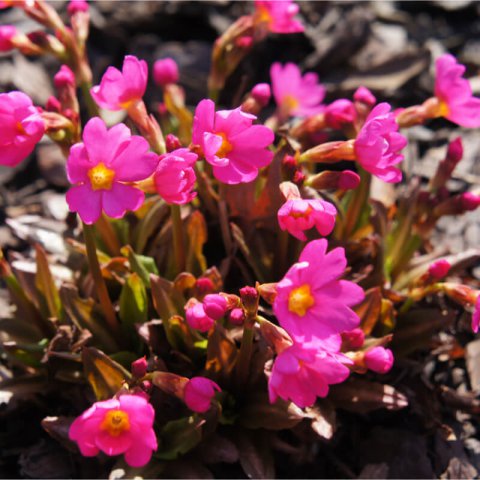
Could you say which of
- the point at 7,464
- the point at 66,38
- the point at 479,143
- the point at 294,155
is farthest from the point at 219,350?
the point at 479,143

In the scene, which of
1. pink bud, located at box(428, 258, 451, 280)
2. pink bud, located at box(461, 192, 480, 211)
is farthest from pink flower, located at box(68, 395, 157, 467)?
pink bud, located at box(461, 192, 480, 211)

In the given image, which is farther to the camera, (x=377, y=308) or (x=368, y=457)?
(x=368, y=457)

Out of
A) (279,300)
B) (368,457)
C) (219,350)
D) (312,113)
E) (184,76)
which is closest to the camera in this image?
(279,300)

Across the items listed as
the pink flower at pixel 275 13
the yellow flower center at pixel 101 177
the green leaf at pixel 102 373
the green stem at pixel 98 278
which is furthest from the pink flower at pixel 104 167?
the pink flower at pixel 275 13

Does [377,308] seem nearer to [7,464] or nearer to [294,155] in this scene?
Answer: [294,155]

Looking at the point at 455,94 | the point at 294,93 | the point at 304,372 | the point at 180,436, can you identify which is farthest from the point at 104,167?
the point at 294,93

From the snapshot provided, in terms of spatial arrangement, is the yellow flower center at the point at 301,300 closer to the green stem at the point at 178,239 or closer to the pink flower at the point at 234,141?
the pink flower at the point at 234,141
